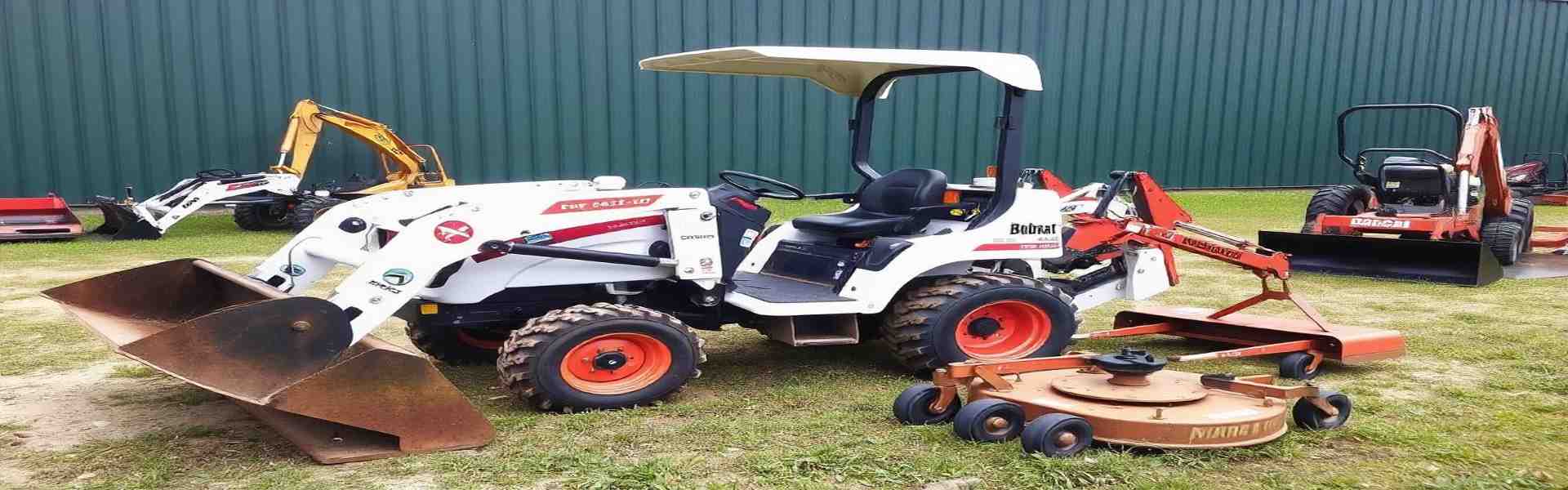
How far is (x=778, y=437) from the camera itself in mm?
4035

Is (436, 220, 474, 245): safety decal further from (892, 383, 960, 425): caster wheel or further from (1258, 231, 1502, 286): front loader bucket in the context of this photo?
(1258, 231, 1502, 286): front loader bucket

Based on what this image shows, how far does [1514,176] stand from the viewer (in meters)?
18.0

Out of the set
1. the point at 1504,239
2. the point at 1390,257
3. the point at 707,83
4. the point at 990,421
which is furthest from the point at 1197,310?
the point at 707,83

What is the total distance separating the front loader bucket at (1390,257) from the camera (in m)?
8.12

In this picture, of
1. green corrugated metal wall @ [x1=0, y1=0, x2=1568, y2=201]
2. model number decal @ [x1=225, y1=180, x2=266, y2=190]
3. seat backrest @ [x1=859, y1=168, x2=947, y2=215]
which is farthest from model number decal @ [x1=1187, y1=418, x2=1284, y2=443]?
green corrugated metal wall @ [x1=0, y1=0, x2=1568, y2=201]

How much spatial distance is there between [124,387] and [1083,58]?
49.2 ft

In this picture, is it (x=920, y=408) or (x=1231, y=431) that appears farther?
(x=920, y=408)

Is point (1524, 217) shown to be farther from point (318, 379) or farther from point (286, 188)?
point (286, 188)

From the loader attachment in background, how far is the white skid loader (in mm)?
8005

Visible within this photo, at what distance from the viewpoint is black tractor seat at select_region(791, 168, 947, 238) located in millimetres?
5254

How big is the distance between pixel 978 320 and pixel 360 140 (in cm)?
1016

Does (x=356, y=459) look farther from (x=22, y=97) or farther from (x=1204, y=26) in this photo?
(x=1204, y=26)

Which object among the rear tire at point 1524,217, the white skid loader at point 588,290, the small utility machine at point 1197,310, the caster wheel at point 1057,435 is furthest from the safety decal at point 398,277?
the rear tire at point 1524,217

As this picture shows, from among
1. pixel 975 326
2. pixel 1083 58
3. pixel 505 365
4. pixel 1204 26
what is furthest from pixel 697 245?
pixel 1204 26
